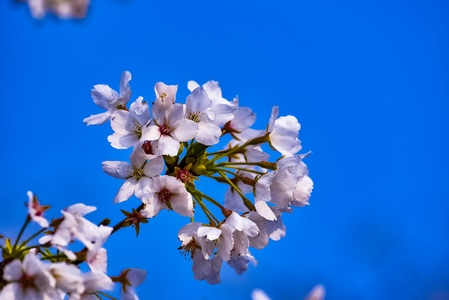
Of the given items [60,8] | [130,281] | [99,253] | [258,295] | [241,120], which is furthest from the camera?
[241,120]

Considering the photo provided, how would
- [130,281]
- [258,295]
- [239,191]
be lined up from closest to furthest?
[258,295] < [130,281] < [239,191]

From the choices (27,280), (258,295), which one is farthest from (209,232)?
(258,295)

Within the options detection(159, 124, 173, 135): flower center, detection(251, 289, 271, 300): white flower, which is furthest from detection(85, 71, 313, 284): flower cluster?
detection(251, 289, 271, 300): white flower

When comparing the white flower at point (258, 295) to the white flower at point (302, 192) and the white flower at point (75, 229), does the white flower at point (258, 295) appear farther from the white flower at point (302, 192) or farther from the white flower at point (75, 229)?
the white flower at point (302, 192)

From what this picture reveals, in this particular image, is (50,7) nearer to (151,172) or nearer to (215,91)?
(151,172)

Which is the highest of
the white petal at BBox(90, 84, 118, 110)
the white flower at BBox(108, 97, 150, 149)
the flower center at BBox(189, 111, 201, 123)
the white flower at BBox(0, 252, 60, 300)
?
the white petal at BBox(90, 84, 118, 110)

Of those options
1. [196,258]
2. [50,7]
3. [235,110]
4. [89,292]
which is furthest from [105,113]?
[50,7]

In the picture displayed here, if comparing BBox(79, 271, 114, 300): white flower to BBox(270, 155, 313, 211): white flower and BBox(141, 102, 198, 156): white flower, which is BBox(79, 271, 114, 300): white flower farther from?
BBox(270, 155, 313, 211): white flower

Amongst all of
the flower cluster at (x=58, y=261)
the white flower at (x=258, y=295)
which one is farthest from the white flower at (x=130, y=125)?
the white flower at (x=258, y=295)

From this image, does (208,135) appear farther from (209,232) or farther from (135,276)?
(135,276)
